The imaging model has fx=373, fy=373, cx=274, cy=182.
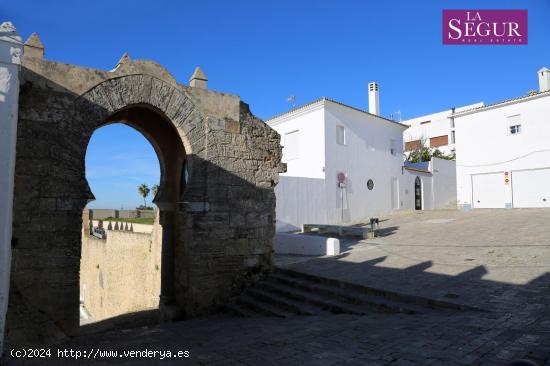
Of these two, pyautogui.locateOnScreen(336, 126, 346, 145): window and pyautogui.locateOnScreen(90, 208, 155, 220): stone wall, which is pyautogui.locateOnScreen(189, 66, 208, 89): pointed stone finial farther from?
pyautogui.locateOnScreen(90, 208, 155, 220): stone wall

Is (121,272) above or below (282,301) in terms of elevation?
below

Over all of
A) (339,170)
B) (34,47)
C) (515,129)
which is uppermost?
(515,129)

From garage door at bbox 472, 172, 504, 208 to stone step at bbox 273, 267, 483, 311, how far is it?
17.4 metres

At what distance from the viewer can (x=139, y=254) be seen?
1448cm

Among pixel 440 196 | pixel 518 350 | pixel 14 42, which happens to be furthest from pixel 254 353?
pixel 440 196

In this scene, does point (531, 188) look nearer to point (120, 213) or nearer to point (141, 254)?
point (141, 254)

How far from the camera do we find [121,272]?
54.0 feet

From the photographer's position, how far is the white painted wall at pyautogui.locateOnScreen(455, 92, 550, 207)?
19.3 meters

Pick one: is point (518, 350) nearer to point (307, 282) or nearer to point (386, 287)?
point (386, 287)

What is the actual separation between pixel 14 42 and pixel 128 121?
3.99m

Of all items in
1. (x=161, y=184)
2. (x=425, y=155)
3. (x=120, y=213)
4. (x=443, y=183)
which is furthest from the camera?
(x=120, y=213)

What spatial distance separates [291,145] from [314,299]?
611 inches

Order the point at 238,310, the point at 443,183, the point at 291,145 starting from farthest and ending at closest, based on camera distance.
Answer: the point at 443,183 < the point at 291,145 < the point at 238,310

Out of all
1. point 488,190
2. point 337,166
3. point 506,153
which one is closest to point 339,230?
point 337,166
